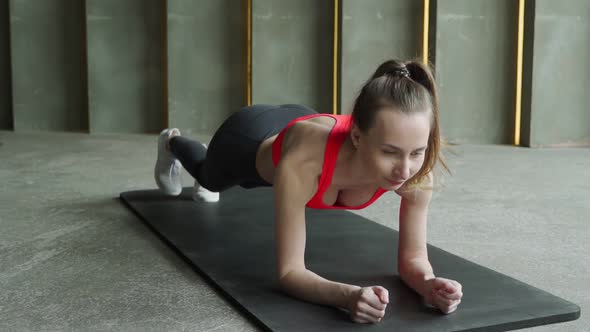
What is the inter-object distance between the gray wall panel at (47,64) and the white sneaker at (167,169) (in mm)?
3494

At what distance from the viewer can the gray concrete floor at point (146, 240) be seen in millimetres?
1855

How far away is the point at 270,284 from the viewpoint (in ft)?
6.63

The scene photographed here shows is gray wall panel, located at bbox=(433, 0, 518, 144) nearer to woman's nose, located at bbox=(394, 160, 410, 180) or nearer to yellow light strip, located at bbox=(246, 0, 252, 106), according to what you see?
yellow light strip, located at bbox=(246, 0, 252, 106)

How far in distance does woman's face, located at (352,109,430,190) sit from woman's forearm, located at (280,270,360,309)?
292 millimetres

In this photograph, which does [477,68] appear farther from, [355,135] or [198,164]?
[355,135]

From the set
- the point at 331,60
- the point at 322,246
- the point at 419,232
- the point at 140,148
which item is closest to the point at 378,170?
the point at 419,232

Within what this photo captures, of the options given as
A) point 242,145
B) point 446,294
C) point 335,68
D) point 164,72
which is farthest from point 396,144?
point 164,72

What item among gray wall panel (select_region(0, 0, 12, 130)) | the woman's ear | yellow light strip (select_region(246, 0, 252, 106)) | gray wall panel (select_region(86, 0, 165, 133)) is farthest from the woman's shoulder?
gray wall panel (select_region(0, 0, 12, 130))

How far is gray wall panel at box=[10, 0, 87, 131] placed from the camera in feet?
20.3

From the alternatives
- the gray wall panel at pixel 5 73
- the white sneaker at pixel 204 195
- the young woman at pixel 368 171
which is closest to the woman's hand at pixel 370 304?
the young woman at pixel 368 171

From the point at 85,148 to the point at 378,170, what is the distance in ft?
12.9

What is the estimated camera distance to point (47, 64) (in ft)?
20.6

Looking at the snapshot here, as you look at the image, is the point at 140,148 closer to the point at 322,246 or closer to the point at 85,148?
the point at 85,148

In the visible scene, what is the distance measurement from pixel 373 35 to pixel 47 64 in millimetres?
2821
